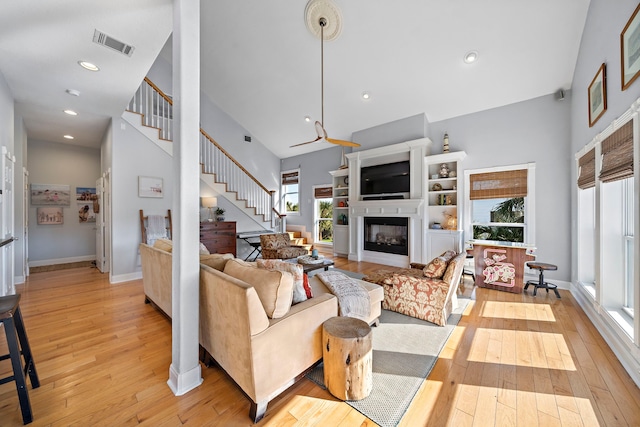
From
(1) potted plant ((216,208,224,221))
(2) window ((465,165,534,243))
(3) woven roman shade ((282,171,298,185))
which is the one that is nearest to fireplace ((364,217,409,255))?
(2) window ((465,165,534,243))

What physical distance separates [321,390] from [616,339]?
2.74m

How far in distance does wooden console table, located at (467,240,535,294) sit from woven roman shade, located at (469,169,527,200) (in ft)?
3.42

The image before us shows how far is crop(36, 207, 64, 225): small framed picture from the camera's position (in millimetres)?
5496

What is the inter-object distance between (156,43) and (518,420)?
4.13 metres

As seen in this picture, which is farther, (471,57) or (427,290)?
(471,57)

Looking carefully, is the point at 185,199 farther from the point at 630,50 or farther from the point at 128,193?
the point at 630,50

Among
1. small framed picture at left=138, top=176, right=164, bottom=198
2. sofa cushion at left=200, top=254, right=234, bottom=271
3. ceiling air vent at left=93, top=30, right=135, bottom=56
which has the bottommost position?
sofa cushion at left=200, top=254, right=234, bottom=271

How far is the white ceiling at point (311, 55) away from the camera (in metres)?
2.23

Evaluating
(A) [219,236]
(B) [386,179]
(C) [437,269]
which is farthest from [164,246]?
(B) [386,179]

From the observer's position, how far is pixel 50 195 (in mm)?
5598

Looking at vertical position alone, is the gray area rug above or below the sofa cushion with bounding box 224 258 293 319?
below

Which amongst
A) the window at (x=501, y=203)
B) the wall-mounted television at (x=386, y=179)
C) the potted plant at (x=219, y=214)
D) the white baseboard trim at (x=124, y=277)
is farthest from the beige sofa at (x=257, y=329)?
the potted plant at (x=219, y=214)

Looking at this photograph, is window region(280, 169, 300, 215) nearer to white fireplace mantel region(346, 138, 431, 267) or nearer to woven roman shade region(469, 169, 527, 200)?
white fireplace mantel region(346, 138, 431, 267)

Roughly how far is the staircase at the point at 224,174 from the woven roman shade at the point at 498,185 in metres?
4.82
